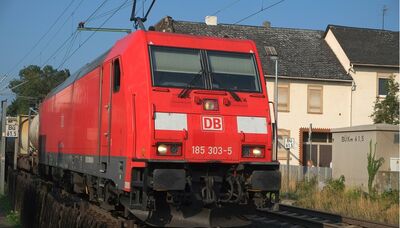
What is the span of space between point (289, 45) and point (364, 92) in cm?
585

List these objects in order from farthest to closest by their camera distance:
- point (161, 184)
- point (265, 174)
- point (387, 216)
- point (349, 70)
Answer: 1. point (349, 70)
2. point (387, 216)
3. point (265, 174)
4. point (161, 184)

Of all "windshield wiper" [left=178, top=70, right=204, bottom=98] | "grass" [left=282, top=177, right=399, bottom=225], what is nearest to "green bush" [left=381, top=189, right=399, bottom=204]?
"grass" [left=282, top=177, right=399, bottom=225]

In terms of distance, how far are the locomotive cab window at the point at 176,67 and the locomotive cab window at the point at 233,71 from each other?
10.5 inches

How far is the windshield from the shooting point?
30.9 ft

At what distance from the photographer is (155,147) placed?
8695mm

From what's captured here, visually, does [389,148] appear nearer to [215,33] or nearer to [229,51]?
[229,51]

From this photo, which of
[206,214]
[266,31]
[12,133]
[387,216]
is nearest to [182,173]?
[206,214]

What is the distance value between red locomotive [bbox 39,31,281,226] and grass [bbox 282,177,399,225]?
5.56 metres

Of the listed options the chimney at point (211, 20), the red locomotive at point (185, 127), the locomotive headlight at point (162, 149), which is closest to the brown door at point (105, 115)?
the red locomotive at point (185, 127)

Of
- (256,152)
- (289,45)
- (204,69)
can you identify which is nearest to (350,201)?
(256,152)

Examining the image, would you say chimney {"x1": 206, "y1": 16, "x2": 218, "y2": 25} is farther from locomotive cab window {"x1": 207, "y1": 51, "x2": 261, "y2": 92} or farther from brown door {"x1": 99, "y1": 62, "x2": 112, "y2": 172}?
locomotive cab window {"x1": 207, "y1": 51, "x2": 261, "y2": 92}

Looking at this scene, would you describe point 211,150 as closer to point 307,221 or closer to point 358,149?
point 307,221

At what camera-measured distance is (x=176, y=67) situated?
31.3 feet

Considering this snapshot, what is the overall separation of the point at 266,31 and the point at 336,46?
15.9 feet
